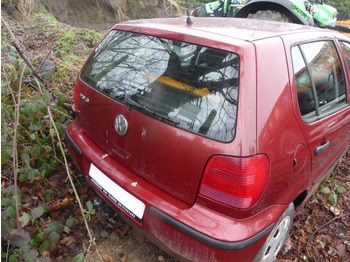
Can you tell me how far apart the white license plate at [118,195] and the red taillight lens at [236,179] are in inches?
18.0

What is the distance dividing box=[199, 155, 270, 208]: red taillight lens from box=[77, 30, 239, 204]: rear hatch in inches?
2.2

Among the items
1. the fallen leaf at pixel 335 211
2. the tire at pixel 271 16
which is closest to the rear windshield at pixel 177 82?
the fallen leaf at pixel 335 211

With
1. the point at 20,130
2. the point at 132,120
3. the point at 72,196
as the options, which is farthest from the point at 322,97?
the point at 20,130

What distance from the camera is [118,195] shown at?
179 cm

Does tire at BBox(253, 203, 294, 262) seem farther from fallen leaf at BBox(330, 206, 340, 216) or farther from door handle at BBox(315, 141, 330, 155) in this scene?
fallen leaf at BBox(330, 206, 340, 216)

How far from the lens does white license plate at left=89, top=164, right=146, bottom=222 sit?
1674 millimetres

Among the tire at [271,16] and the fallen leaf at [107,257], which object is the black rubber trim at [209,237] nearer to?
the fallen leaf at [107,257]

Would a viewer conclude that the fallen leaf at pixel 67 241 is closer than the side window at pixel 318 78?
No

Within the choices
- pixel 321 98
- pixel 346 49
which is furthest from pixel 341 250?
pixel 346 49

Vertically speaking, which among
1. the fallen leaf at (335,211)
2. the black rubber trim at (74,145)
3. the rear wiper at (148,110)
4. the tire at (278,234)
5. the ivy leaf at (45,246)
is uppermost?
the rear wiper at (148,110)

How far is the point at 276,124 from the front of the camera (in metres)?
1.48

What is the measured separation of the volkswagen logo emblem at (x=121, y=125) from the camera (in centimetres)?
172

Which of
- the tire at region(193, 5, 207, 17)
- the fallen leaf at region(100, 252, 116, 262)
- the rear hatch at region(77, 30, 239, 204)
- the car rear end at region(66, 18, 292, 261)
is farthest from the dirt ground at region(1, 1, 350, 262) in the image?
the tire at region(193, 5, 207, 17)

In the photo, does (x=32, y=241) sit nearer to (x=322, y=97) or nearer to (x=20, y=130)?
(x=20, y=130)
